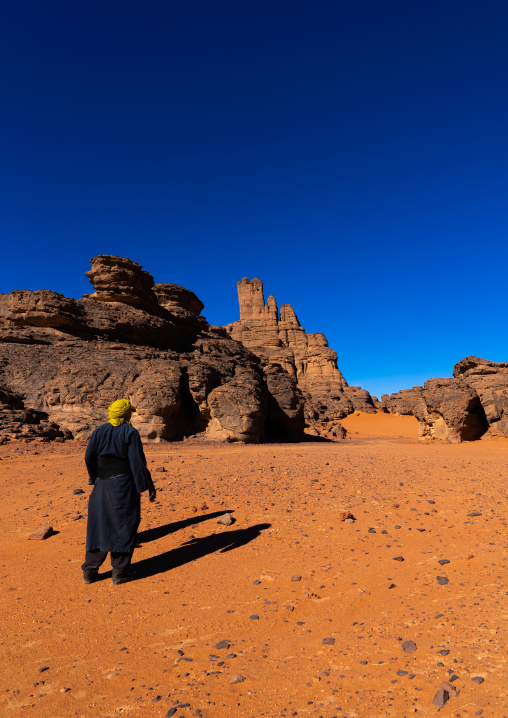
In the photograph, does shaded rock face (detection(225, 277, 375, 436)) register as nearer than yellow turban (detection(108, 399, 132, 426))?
No

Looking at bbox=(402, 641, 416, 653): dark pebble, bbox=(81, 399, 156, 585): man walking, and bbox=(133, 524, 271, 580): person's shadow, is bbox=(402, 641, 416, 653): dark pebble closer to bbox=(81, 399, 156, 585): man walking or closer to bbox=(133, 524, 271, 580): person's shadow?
bbox=(133, 524, 271, 580): person's shadow

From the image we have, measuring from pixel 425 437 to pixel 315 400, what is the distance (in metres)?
27.5

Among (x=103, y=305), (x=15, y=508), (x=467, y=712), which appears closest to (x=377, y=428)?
(x=103, y=305)

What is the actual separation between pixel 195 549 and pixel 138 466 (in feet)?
4.06

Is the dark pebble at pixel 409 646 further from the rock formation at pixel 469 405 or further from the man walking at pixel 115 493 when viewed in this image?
the rock formation at pixel 469 405

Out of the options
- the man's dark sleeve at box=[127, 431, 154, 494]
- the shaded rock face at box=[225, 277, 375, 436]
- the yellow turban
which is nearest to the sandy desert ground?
the man's dark sleeve at box=[127, 431, 154, 494]

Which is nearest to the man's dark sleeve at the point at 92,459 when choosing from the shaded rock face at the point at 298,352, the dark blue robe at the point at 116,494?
the dark blue robe at the point at 116,494

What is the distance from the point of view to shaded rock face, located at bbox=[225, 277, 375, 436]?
44422 mm

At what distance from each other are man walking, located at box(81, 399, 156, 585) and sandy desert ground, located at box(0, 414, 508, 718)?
10.7 inches

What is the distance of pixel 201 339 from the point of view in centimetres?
2233

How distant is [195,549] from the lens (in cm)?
479

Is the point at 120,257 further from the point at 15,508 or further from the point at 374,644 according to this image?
the point at 374,644

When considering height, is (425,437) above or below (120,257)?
below

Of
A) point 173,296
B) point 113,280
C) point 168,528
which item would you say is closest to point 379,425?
point 173,296
